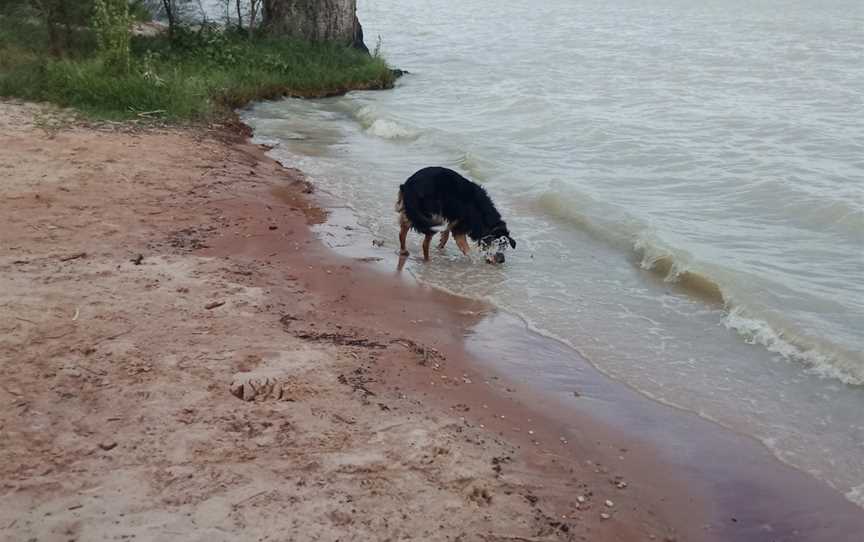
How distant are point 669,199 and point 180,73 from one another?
7710mm

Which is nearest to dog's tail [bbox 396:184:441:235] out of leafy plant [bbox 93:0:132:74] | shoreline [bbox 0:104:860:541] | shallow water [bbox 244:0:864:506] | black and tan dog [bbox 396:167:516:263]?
black and tan dog [bbox 396:167:516:263]

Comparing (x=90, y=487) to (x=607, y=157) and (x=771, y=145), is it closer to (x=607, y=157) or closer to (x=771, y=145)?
(x=607, y=157)

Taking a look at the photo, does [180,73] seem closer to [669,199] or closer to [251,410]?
[669,199]

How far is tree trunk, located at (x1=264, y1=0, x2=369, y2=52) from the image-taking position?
1755 centimetres

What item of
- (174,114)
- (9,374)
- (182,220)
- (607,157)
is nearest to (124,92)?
(174,114)

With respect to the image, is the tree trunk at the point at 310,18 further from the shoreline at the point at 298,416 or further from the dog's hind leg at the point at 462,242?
the shoreline at the point at 298,416

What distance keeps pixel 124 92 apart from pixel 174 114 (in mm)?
697

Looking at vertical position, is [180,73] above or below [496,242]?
above

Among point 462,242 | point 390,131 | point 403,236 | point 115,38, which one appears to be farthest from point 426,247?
point 115,38

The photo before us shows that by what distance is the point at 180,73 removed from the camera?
43.2 feet

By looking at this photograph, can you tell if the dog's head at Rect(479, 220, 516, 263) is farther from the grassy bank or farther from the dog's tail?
the grassy bank

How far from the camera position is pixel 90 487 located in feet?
11.5

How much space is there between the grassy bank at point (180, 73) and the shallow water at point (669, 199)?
0.66 metres

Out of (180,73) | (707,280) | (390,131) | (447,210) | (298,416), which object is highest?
(180,73)
